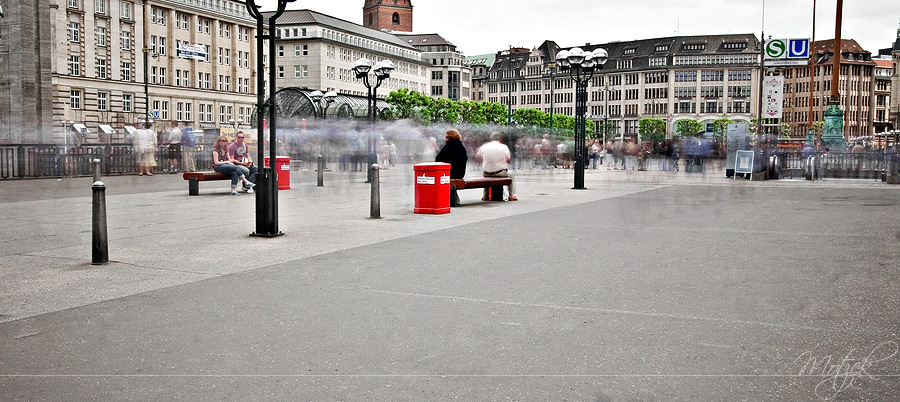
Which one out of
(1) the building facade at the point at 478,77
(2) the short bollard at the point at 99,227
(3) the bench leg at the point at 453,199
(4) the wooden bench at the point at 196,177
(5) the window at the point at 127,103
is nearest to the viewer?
(2) the short bollard at the point at 99,227

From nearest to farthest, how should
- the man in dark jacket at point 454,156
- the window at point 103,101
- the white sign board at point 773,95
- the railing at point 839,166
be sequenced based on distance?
the man in dark jacket at point 454,156, the white sign board at point 773,95, the railing at point 839,166, the window at point 103,101

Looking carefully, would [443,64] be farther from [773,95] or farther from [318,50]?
[773,95]

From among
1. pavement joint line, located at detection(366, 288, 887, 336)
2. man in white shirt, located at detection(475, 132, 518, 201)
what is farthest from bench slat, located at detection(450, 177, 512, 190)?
pavement joint line, located at detection(366, 288, 887, 336)

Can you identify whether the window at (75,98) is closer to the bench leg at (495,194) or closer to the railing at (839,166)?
the railing at (839,166)

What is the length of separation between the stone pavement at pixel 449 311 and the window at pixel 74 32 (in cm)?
6560

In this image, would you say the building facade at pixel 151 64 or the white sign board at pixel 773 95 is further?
the building facade at pixel 151 64

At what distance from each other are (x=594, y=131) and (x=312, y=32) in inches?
2661

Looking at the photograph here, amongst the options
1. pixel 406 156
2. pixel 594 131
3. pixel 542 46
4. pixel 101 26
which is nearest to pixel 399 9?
pixel 542 46

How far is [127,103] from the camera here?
262ft

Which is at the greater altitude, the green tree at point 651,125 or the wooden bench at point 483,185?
the green tree at point 651,125

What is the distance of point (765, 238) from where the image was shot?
11922 mm

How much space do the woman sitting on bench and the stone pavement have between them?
6871 mm

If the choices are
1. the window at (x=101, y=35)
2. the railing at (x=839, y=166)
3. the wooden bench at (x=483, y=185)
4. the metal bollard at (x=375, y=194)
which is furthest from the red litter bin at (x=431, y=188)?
the window at (x=101, y=35)

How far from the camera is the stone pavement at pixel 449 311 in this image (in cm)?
486
